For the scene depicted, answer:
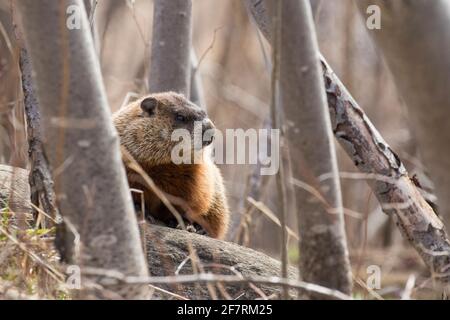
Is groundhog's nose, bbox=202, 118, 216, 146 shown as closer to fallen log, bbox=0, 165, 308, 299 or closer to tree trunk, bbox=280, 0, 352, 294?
fallen log, bbox=0, 165, 308, 299

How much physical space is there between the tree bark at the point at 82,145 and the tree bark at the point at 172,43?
8.92ft

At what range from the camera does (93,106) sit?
302cm

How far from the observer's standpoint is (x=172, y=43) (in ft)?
19.1

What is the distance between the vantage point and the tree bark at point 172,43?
5766mm

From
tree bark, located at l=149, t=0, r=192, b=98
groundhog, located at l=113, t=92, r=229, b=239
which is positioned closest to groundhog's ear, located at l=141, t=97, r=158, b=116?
groundhog, located at l=113, t=92, r=229, b=239

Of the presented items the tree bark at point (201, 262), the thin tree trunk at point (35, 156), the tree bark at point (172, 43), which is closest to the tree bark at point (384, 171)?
the tree bark at point (201, 262)

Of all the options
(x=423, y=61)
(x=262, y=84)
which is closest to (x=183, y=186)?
(x=423, y=61)

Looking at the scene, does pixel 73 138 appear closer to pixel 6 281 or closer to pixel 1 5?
pixel 6 281

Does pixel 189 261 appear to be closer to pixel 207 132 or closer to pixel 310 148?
pixel 207 132

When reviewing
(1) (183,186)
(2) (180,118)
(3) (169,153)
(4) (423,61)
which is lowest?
(1) (183,186)

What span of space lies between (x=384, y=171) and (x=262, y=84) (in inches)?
324

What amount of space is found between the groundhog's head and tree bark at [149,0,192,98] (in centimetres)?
48

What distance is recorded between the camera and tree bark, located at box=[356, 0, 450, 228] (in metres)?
2.74
